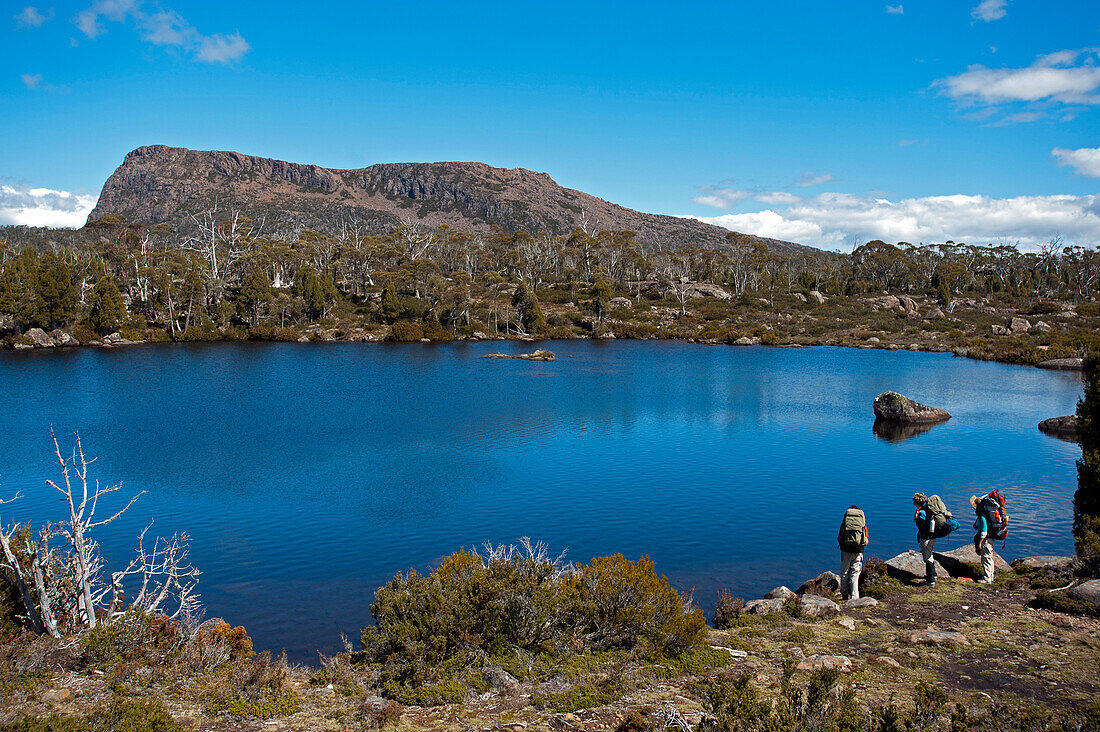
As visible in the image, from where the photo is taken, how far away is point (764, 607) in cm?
1380

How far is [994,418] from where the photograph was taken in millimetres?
40406

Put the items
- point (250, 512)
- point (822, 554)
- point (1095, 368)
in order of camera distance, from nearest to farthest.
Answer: point (1095, 368) < point (822, 554) < point (250, 512)

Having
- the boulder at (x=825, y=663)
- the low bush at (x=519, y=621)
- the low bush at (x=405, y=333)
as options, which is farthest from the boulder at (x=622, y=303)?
the boulder at (x=825, y=663)

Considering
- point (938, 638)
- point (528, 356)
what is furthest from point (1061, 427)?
point (528, 356)

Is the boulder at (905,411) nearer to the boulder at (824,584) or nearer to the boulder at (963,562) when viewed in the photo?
the boulder at (963,562)

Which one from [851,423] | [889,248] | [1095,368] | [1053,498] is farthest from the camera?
[889,248]

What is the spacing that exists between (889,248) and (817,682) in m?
170

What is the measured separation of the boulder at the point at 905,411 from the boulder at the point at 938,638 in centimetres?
3142

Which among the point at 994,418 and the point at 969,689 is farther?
the point at 994,418

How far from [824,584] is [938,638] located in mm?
4048

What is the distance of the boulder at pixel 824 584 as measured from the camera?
1503 cm

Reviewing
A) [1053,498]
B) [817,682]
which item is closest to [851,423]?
[1053,498]

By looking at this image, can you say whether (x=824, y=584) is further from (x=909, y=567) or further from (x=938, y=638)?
(x=938, y=638)

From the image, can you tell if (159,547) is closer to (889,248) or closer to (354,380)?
(354,380)
